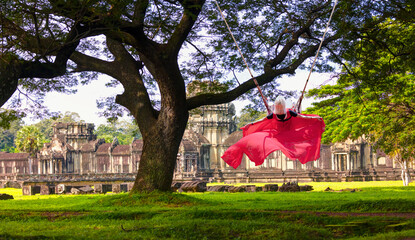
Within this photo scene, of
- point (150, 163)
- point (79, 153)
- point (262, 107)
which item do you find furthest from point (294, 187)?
point (79, 153)

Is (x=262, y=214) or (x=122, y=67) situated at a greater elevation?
(x=122, y=67)

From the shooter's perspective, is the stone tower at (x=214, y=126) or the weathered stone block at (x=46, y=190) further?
the stone tower at (x=214, y=126)

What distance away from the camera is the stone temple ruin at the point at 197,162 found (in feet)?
138

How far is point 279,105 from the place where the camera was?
1050 centimetres

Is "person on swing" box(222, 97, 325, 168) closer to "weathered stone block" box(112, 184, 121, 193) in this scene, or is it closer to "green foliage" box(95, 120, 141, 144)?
"weathered stone block" box(112, 184, 121, 193)

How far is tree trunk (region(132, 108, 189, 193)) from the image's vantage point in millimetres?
14570

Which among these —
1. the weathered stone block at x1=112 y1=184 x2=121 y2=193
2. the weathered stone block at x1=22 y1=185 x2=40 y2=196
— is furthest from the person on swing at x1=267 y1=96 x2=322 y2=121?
the weathered stone block at x1=22 y1=185 x2=40 y2=196

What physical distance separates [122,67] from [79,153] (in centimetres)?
4422

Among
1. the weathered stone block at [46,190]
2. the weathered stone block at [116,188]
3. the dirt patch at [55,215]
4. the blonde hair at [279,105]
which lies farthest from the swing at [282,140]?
the weathered stone block at [46,190]

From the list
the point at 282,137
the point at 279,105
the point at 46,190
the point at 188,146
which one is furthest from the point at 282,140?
the point at 188,146

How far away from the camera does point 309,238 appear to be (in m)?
7.27

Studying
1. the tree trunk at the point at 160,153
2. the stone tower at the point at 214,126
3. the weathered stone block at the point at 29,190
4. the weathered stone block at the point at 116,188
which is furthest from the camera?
the stone tower at the point at 214,126

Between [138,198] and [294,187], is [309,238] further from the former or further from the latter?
[294,187]

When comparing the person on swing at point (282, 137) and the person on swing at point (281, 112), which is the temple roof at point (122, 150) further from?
the person on swing at point (281, 112)
